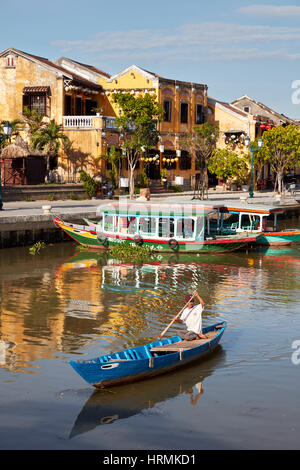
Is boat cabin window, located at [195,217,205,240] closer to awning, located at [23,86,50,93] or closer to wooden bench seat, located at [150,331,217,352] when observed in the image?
wooden bench seat, located at [150,331,217,352]

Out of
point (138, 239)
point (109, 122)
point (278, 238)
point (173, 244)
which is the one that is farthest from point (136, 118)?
point (173, 244)

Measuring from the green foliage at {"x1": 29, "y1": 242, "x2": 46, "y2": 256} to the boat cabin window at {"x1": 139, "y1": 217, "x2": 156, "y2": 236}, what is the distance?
5.06m

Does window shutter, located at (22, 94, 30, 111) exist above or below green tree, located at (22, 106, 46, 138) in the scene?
above

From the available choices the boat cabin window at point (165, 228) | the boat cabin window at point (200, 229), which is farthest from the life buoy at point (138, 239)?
the boat cabin window at point (200, 229)

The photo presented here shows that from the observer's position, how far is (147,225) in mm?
31703

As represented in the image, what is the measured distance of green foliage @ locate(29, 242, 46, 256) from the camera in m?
31.1

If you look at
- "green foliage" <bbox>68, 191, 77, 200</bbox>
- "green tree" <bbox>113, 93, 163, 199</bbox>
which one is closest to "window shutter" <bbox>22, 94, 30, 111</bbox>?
"green tree" <bbox>113, 93, 163, 199</bbox>

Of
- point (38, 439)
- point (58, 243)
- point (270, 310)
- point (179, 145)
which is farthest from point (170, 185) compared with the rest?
point (38, 439)

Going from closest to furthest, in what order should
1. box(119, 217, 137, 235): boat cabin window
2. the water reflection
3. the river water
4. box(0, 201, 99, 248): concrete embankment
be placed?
the river water
the water reflection
box(0, 201, 99, 248): concrete embankment
box(119, 217, 137, 235): boat cabin window

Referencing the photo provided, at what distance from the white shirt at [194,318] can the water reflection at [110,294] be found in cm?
187

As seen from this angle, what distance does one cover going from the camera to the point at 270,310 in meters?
19.9

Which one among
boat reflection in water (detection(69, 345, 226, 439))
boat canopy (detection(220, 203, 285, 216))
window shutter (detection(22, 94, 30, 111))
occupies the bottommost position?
boat reflection in water (detection(69, 345, 226, 439))

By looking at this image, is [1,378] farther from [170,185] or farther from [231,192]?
[231,192]

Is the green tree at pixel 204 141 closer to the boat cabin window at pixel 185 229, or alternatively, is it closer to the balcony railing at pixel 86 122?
the balcony railing at pixel 86 122
